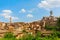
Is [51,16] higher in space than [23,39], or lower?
higher

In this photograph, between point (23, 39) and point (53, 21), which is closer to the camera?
point (23, 39)

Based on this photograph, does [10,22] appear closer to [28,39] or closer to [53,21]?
[53,21]

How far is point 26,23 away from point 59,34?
1868 centimetres

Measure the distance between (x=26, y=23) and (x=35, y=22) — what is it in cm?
225

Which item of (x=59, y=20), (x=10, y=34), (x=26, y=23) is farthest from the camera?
(x=26, y=23)

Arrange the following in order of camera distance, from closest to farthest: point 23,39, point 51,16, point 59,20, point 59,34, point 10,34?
point 23,39
point 10,34
point 59,34
point 59,20
point 51,16

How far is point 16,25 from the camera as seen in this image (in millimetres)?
39469

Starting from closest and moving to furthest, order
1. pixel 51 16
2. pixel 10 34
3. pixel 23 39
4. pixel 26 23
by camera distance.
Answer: pixel 23 39, pixel 10 34, pixel 26 23, pixel 51 16

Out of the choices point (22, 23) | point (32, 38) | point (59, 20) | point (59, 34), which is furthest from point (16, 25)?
point (32, 38)

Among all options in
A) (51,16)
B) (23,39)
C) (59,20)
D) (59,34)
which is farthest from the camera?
(51,16)

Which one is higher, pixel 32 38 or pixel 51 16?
pixel 51 16

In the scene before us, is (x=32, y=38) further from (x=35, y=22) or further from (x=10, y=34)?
(x=35, y=22)

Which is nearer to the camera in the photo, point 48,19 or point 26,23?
point 26,23

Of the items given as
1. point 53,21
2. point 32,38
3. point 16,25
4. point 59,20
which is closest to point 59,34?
point 32,38
